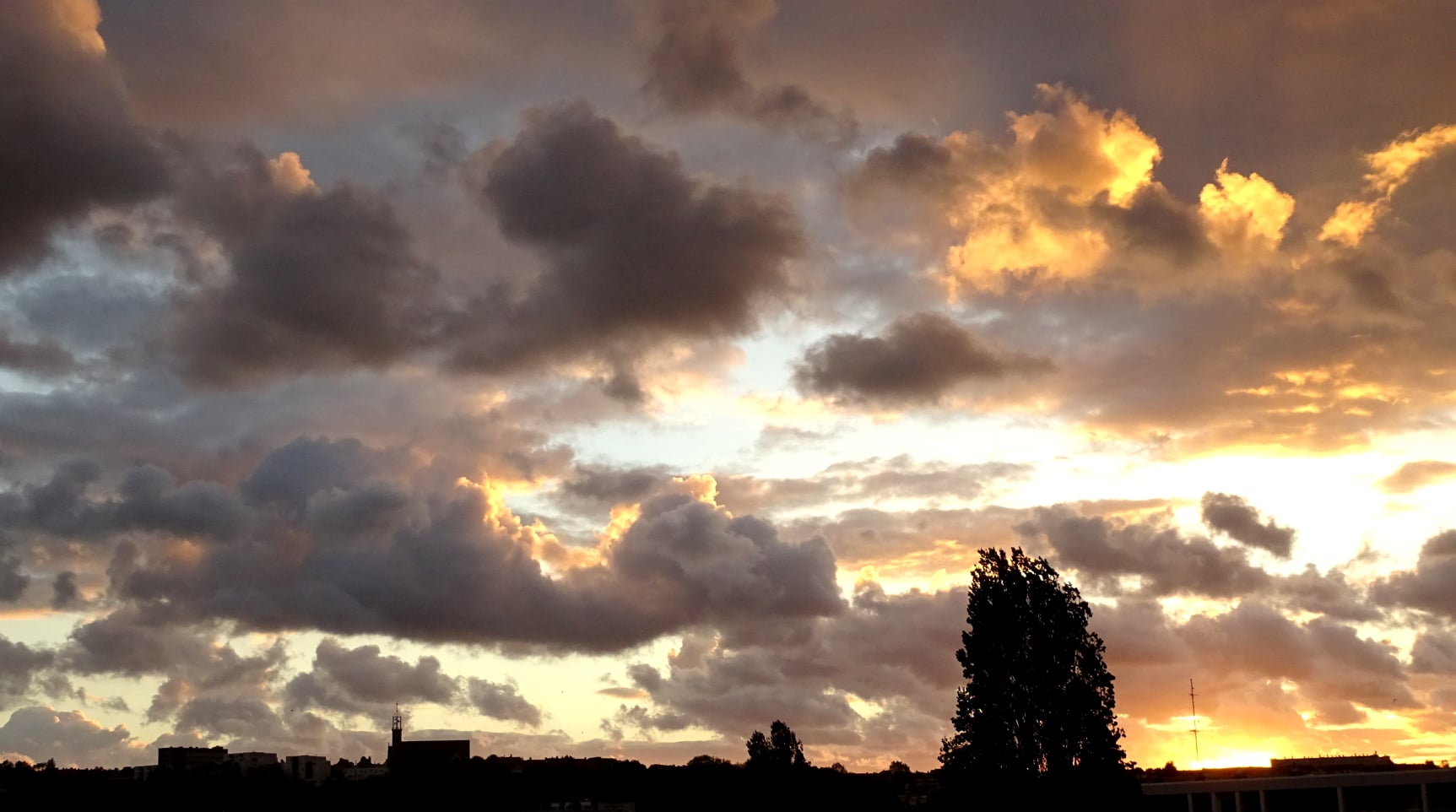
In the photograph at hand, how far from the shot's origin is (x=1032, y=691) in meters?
96.6

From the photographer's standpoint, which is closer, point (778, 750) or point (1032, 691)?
point (1032, 691)

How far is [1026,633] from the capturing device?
99.2 m

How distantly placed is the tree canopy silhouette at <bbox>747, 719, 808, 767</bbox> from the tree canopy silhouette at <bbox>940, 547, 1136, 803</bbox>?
91.1m

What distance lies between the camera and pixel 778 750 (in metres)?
188

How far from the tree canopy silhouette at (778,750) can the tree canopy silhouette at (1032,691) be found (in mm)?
91100

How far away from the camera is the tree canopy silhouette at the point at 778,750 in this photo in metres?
188

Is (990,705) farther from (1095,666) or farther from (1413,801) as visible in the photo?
(1413,801)

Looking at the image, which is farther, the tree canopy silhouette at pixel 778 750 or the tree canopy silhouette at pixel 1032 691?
the tree canopy silhouette at pixel 778 750

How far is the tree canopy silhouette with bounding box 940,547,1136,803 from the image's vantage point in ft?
309

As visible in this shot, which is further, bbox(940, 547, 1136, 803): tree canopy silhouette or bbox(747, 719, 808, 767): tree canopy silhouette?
bbox(747, 719, 808, 767): tree canopy silhouette

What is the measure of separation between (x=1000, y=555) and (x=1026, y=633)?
6494mm

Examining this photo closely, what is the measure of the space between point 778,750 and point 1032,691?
96126 mm

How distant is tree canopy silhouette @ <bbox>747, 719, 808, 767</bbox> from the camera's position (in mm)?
187875

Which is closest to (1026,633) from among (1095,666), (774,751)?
(1095,666)
